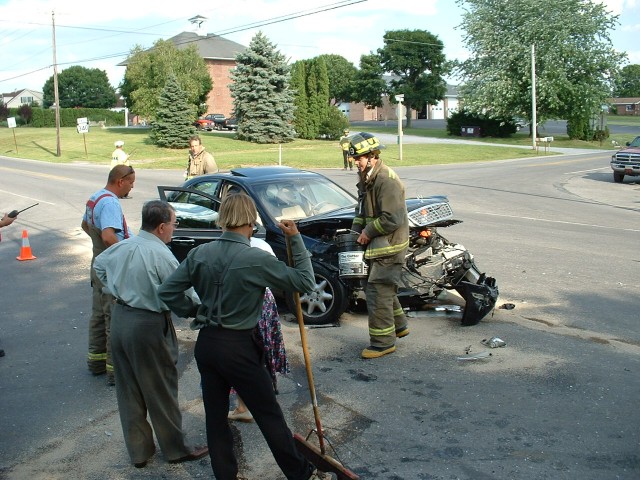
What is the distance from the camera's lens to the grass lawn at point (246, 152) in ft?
117

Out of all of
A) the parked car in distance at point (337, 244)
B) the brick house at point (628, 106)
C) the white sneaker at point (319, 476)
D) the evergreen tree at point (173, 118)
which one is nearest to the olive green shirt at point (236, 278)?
the white sneaker at point (319, 476)

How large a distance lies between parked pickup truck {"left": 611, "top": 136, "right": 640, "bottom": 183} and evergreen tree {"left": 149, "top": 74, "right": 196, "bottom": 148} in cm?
2637

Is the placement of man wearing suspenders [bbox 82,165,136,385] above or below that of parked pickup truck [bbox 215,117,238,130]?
below

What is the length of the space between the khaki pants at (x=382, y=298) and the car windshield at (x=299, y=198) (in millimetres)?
2015

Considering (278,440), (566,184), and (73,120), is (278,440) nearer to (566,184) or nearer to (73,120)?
(566,184)

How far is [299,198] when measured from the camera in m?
8.38

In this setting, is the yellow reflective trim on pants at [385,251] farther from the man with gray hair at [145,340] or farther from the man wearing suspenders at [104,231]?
the man with gray hair at [145,340]

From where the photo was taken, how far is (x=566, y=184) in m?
25.5

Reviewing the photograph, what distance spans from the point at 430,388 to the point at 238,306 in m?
2.55

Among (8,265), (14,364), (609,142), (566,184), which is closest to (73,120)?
(609,142)

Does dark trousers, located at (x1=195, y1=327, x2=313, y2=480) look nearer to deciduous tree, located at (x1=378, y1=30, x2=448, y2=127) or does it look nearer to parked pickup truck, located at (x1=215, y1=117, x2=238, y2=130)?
parked pickup truck, located at (x1=215, y1=117, x2=238, y2=130)

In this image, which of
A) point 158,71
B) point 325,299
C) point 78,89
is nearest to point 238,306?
point 325,299

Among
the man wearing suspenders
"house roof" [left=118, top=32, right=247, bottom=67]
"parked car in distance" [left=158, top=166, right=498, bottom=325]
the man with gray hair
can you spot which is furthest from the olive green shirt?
"house roof" [left=118, top=32, right=247, bottom=67]

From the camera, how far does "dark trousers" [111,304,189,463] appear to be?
4258mm
